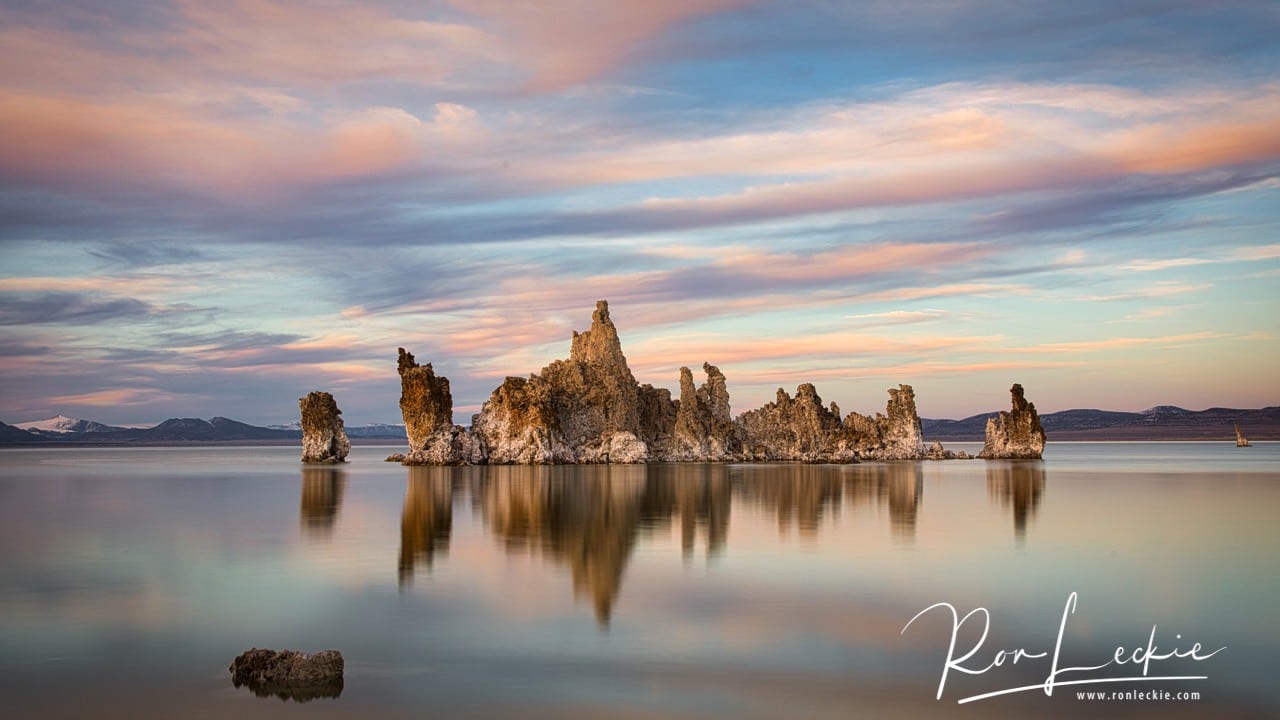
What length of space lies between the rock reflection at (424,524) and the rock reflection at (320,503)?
9.19ft

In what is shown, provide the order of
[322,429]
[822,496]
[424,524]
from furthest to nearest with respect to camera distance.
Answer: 1. [322,429]
2. [822,496]
3. [424,524]

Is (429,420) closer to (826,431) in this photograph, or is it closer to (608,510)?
(826,431)

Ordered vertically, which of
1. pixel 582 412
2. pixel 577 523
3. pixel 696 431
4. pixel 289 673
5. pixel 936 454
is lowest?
pixel 289 673

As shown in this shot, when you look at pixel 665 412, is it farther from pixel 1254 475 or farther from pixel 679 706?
pixel 679 706

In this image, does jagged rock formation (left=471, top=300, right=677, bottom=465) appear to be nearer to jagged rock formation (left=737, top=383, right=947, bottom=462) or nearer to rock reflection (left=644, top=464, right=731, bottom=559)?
jagged rock formation (left=737, top=383, right=947, bottom=462)

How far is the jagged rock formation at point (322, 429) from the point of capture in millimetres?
116312

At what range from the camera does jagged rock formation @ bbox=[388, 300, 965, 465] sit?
110 m

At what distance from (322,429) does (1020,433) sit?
91.9 meters

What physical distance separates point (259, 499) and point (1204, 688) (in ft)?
161

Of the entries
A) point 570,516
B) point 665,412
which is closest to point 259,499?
point 570,516

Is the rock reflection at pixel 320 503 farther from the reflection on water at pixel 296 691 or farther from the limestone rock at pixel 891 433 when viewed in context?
the limestone rock at pixel 891 433

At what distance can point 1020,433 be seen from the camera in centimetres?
14575

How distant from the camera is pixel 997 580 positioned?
24031mm
